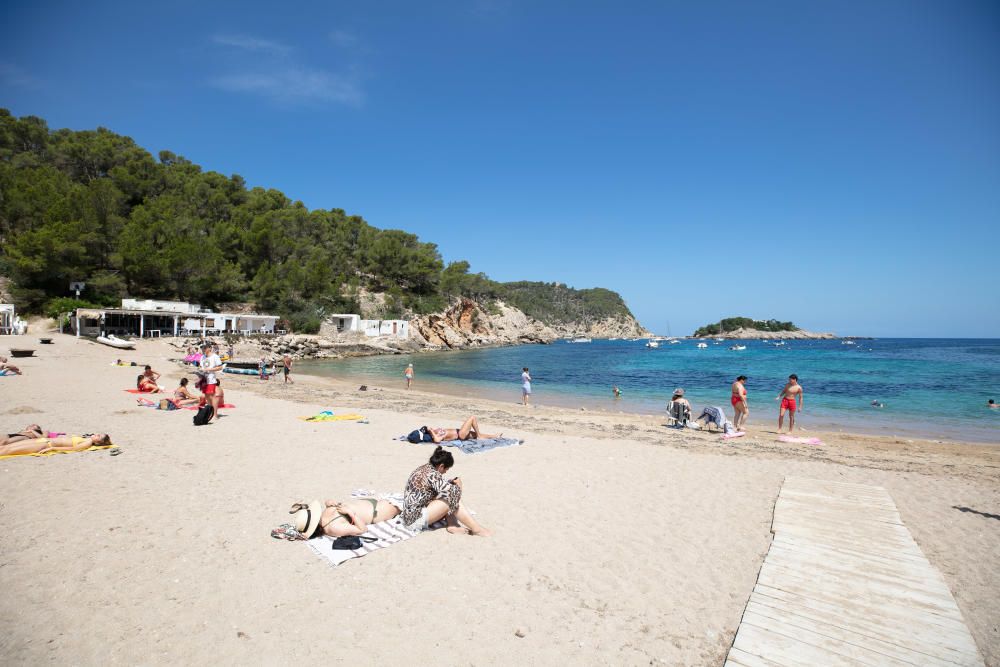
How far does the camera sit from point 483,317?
85188 millimetres

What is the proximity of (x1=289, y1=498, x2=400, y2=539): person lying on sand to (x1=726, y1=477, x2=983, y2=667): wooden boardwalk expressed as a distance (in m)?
3.39

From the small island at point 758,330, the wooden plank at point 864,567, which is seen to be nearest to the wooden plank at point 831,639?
the wooden plank at point 864,567

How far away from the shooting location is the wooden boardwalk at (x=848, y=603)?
3.38 meters

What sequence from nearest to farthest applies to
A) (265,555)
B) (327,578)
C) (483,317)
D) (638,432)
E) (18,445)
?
1. (327,578)
2. (265,555)
3. (18,445)
4. (638,432)
5. (483,317)

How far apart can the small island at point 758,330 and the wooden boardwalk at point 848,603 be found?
6474 inches

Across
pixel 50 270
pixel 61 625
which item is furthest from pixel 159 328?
pixel 61 625

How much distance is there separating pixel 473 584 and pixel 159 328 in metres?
45.0

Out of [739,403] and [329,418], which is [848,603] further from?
[329,418]

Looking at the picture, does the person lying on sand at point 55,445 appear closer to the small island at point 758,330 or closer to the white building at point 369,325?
the white building at point 369,325

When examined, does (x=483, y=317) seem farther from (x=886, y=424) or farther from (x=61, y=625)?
(x=61, y=625)

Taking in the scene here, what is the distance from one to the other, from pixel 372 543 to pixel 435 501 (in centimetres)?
75

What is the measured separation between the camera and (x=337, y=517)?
4.95 m

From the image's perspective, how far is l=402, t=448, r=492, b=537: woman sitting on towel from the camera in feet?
16.7

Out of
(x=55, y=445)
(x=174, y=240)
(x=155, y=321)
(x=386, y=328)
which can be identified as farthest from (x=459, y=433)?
(x=386, y=328)
